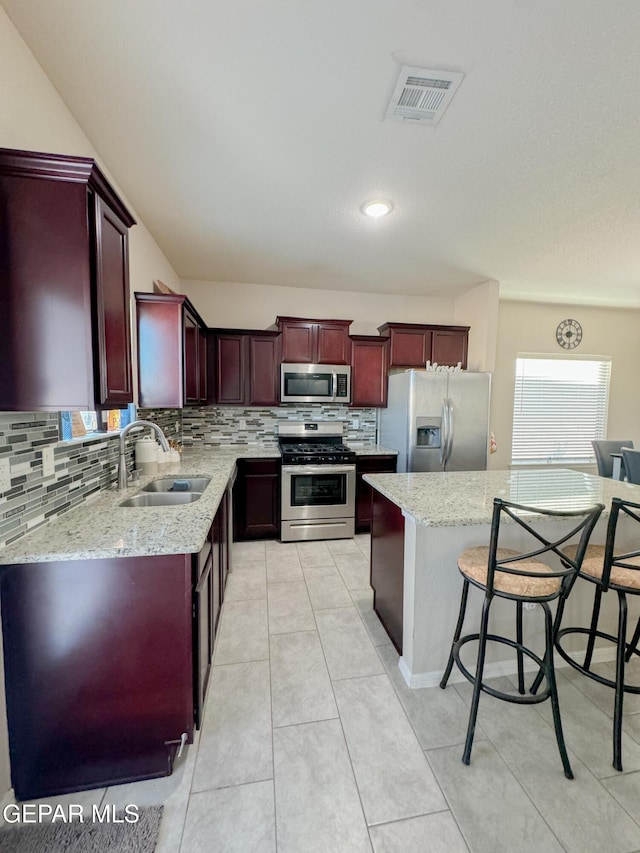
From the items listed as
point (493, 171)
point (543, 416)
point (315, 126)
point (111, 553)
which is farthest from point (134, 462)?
point (543, 416)

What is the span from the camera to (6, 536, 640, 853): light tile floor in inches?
44.8

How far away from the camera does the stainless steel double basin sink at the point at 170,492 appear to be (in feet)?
6.70

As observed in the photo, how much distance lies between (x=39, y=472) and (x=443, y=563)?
1839 mm

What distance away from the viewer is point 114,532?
137 centimetres

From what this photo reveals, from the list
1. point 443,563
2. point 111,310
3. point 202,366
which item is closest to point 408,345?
point 202,366

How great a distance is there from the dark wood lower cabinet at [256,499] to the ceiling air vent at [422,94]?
2712 mm

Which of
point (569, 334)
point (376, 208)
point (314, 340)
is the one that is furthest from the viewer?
point (569, 334)

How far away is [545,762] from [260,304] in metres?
4.13

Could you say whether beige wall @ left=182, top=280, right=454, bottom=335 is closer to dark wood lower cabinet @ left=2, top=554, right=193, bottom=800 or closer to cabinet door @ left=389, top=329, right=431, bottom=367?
cabinet door @ left=389, top=329, right=431, bottom=367

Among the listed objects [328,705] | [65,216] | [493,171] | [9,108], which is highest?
[493,171]

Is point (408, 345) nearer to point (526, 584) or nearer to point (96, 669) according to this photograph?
point (526, 584)

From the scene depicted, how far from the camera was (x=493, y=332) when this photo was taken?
12.8 ft

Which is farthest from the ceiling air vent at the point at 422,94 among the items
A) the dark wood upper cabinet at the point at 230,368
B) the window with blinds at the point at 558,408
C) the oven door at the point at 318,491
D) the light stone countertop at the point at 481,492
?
the window with blinds at the point at 558,408

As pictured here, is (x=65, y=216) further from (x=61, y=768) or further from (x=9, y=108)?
(x=61, y=768)
